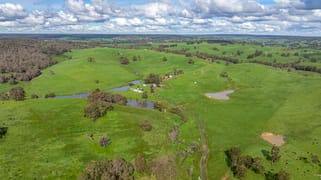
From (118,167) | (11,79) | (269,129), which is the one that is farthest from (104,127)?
(11,79)

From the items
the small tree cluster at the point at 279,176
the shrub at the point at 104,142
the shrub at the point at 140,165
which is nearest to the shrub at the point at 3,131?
the shrub at the point at 104,142

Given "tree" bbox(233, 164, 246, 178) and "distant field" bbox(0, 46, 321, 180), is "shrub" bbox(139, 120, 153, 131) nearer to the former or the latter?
"distant field" bbox(0, 46, 321, 180)

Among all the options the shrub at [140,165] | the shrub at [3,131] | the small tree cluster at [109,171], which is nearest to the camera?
the small tree cluster at [109,171]

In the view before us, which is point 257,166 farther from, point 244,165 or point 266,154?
point 266,154

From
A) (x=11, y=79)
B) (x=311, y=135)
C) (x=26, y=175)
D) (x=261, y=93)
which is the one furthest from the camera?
(x=11, y=79)

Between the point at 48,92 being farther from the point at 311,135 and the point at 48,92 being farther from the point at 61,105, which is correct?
the point at 311,135

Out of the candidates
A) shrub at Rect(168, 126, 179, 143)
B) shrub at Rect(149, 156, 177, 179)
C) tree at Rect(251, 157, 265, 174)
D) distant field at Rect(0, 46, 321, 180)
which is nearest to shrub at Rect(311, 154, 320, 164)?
distant field at Rect(0, 46, 321, 180)

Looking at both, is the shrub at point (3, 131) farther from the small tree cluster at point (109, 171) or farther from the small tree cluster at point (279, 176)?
the small tree cluster at point (279, 176)
